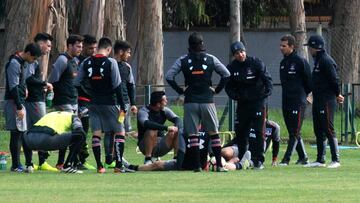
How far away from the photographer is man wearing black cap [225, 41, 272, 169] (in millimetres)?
19844

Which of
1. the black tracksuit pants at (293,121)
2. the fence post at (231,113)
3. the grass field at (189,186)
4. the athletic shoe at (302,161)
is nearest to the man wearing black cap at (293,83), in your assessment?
the black tracksuit pants at (293,121)

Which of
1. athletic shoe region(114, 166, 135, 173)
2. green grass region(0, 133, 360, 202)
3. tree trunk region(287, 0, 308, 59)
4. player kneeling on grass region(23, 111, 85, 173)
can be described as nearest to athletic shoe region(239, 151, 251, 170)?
green grass region(0, 133, 360, 202)

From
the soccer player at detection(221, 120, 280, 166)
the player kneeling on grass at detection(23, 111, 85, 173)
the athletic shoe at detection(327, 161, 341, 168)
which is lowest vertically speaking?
the athletic shoe at detection(327, 161, 341, 168)

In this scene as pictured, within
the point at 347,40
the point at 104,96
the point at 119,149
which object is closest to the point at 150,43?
the point at 347,40

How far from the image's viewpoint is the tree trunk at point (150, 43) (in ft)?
112

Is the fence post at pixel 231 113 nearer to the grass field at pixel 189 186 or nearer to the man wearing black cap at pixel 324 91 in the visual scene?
the man wearing black cap at pixel 324 91

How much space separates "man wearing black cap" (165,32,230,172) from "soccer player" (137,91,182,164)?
1105 mm

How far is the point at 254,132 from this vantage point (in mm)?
20125

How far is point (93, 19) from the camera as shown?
30.4 meters

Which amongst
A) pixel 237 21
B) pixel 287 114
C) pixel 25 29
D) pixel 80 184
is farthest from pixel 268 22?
pixel 80 184

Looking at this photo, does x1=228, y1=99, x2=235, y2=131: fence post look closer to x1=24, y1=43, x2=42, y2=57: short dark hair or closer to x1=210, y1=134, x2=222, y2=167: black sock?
x1=210, y1=134, x2=222, y2=167: black sock

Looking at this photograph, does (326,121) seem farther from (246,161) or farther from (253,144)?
(246,161)

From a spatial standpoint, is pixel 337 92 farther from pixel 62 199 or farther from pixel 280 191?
pixel 62 199

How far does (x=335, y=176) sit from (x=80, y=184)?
153 inches
